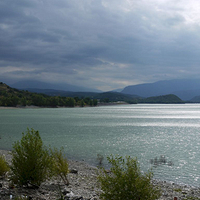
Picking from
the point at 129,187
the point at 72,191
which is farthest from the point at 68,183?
the point at 129,187

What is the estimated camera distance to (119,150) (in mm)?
34781

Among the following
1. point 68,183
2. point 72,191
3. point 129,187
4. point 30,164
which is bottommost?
point 68,183

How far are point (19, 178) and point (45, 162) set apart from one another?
5.21 ft

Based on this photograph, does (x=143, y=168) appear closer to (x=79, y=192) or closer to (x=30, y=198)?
(x=79, y=192)

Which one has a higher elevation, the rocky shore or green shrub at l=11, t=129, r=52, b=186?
green shrub at l=11, t=129, r=52, b=186

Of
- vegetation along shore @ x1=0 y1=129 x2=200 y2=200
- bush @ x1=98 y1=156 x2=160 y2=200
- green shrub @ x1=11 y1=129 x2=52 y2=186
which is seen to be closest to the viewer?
bush @ x1=98 y1=156 x2=160 y2=200

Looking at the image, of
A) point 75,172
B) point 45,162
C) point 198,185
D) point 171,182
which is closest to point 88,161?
point 75,172

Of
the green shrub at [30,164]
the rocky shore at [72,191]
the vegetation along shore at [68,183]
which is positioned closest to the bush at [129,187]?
the vegetation along shore at [68,183]

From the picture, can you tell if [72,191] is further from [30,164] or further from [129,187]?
[129,187]

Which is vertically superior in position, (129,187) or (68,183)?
(129,187)

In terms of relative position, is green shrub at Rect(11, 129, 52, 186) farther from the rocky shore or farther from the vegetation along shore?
the rocky shore

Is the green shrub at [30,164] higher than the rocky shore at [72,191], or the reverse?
the green shrub at [30,164]

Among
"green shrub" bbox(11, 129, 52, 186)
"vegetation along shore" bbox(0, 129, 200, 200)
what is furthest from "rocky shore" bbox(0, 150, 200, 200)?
"green shrub" bbox(11, 129, 52, 186)

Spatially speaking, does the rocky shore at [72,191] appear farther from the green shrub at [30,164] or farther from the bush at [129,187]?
the bush at [129,187]
